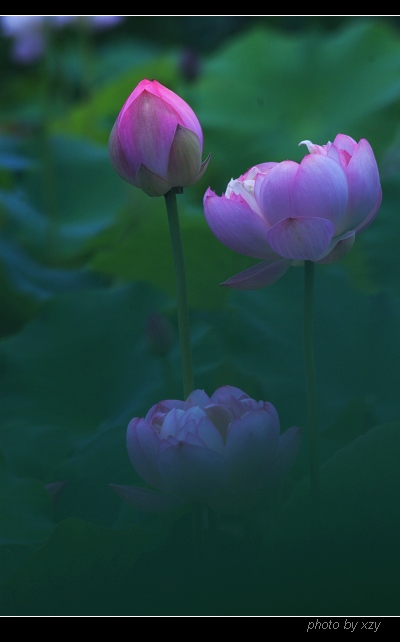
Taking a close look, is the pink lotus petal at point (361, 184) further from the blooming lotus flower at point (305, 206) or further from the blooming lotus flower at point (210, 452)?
the blooming lotus flower at point (210, 452)

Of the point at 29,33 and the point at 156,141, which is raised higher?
the point at 29,33

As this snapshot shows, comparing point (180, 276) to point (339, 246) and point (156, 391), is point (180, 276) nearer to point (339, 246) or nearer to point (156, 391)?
point (339, 246)

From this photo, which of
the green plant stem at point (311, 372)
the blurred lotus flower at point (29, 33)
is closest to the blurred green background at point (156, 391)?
the green plant stem at point (311, 372)

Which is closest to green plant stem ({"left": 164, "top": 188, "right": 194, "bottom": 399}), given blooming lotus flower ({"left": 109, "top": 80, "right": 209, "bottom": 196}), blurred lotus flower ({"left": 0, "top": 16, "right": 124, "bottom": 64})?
blooming lotus flower ({"left": 109, "top": 80, "right": 209, "bottom": 196})

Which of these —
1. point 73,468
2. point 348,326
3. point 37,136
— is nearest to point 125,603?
point 73,468

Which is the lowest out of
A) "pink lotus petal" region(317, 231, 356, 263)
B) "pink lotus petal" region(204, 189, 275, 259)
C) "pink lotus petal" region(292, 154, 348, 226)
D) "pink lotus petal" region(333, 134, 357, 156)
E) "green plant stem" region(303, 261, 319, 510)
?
"green plant stem" region(303, 261, 319, 510)

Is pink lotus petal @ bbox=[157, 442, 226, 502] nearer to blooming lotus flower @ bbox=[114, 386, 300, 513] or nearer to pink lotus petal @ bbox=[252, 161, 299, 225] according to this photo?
blooming lotus flower @ bbox=[114, 386, 300, 513]

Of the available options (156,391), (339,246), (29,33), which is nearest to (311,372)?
(339,246)
